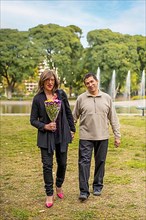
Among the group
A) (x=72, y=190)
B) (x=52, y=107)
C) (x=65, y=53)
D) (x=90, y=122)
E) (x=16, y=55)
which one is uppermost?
(x=65, y=53)

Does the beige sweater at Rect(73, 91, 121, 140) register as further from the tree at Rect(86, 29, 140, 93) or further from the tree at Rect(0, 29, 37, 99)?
the tree at Rect(86, 29, 140, 93)

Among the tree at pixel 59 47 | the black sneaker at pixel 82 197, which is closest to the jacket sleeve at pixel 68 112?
the black sneaker at pixel 82 197

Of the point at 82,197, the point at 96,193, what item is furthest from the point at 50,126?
the point at 96,193

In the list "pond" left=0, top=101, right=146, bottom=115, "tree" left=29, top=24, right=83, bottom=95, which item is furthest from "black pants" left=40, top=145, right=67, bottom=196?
"tree" left=29, top=24, right=83, bottom=95

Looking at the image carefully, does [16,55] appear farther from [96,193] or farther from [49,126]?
[49,126]

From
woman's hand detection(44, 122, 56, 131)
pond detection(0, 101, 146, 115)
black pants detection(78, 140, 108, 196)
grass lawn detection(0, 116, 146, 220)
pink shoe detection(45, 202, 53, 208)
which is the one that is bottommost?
pond detection(0, 101, 146, 115)

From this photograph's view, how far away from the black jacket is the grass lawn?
0.82 meters

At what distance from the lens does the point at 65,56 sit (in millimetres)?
48312

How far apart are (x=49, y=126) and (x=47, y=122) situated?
0.51 feet

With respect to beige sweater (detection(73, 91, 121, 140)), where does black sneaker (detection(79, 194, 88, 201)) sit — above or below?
below

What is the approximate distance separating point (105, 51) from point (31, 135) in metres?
38.2

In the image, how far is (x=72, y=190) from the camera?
520 centimetres

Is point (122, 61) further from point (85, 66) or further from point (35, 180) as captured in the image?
point (35, 180)

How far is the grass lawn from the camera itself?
13.8 feet
